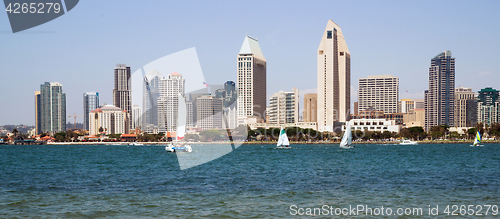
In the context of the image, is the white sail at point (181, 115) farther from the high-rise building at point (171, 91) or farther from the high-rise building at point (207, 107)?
the high-rise building at point (207, 107)

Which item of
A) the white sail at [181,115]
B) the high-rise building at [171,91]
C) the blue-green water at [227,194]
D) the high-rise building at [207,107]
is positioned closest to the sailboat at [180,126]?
the white sail at [181,115]

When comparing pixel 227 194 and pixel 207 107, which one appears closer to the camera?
pixel 227 194

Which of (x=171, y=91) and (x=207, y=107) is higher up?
(x=171, y=91)

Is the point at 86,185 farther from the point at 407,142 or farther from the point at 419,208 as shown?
the point at 407,142

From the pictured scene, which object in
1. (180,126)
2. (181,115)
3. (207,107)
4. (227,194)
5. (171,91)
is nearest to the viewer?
(227,194)

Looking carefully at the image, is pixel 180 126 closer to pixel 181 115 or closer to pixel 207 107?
pixel 207 107

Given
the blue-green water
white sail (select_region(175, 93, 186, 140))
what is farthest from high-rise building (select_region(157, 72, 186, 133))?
the blue-green water

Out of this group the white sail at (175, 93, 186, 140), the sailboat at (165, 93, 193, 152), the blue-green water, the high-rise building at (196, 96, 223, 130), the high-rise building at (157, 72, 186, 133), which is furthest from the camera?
the high-rise building at (196, 96, 223, 130)

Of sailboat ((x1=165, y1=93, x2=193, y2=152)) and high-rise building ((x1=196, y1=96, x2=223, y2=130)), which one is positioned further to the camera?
high-rise building ((x1=196, y1=96, x2=223, y2=130))

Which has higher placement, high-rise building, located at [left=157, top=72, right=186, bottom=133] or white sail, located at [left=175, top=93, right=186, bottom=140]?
high-rise building, located at [left=157, top=72, right=186, bottom=133]

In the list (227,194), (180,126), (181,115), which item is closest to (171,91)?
(227,194)

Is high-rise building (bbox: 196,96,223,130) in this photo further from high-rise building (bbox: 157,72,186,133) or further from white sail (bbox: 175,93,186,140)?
high-rise building (bbox: 157,72,186,133)

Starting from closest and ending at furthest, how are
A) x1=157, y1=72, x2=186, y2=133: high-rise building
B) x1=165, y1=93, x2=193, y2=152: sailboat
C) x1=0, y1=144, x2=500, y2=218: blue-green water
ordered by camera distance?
1. x1=0, y1=144, x2=500, y2=218: blue-green water
2. x1=157, y1=72, x2=186, y2=133: high-rise building
3. x1=165, y1=93, x2=193, y2=152: sailboat

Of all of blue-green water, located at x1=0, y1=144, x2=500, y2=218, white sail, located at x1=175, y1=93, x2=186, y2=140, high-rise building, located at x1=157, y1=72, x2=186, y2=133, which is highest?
high-rise building, located at x1=157, y1=72, x2=186, y2=133
